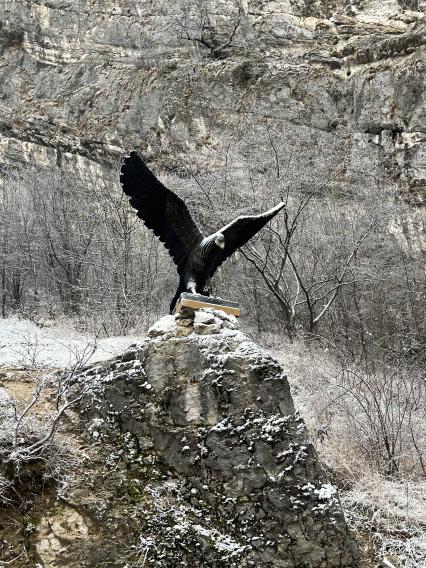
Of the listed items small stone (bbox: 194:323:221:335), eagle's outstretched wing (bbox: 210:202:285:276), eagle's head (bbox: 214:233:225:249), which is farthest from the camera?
eagle's outstretched wing (bbox: 210:202:285:276)

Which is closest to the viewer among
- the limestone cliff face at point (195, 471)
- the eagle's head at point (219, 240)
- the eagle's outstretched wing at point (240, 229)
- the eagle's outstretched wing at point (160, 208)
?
the limestone cliff face at point (195, 471)

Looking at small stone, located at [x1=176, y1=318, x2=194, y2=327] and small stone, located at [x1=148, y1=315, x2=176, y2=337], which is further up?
small stone, located at [x1=176, y1=318, x2=194, y2=327]

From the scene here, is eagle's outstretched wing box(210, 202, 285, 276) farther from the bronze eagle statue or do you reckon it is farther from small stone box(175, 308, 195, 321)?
small stone box(175, 308, 195, 321)

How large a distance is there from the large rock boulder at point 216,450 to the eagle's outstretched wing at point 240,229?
1.00 metres

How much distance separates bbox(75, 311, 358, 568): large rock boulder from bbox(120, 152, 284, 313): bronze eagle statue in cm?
60

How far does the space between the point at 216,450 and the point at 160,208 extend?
2957 millimetres

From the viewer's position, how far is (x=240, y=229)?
24.3 feet

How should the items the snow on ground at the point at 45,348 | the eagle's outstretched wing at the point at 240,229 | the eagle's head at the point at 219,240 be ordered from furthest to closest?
the snow on ground at the point at 45,348
the eagle's outstretched wing at the point at 240,229
the eagle's head at the point at 219,240

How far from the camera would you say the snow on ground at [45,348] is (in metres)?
7.85

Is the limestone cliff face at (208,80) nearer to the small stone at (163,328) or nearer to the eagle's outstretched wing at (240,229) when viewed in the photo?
the eagle's outstretched wing at (240,229)

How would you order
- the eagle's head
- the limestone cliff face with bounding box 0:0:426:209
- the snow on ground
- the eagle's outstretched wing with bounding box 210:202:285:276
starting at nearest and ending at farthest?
1. the eagle's head
2. the eagle's outstretched wing with bounding box 210:202:285:276
3. the snow on ground
4. the limestone cliff face with bounding box 0:0:426:209

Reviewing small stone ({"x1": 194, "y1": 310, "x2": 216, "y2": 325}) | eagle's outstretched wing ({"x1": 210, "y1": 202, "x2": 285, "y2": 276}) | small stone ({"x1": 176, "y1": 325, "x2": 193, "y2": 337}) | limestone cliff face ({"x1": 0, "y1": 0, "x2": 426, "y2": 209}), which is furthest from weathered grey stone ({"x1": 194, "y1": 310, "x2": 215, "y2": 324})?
limestone cliff face ({"x1": 0, "y1": 0, "x2": 426, "y2": 209})

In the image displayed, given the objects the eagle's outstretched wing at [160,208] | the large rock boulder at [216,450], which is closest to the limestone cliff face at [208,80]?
the eagle's outstretched wing at [160,208]

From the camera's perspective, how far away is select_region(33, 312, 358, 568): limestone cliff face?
5418 millimetres
